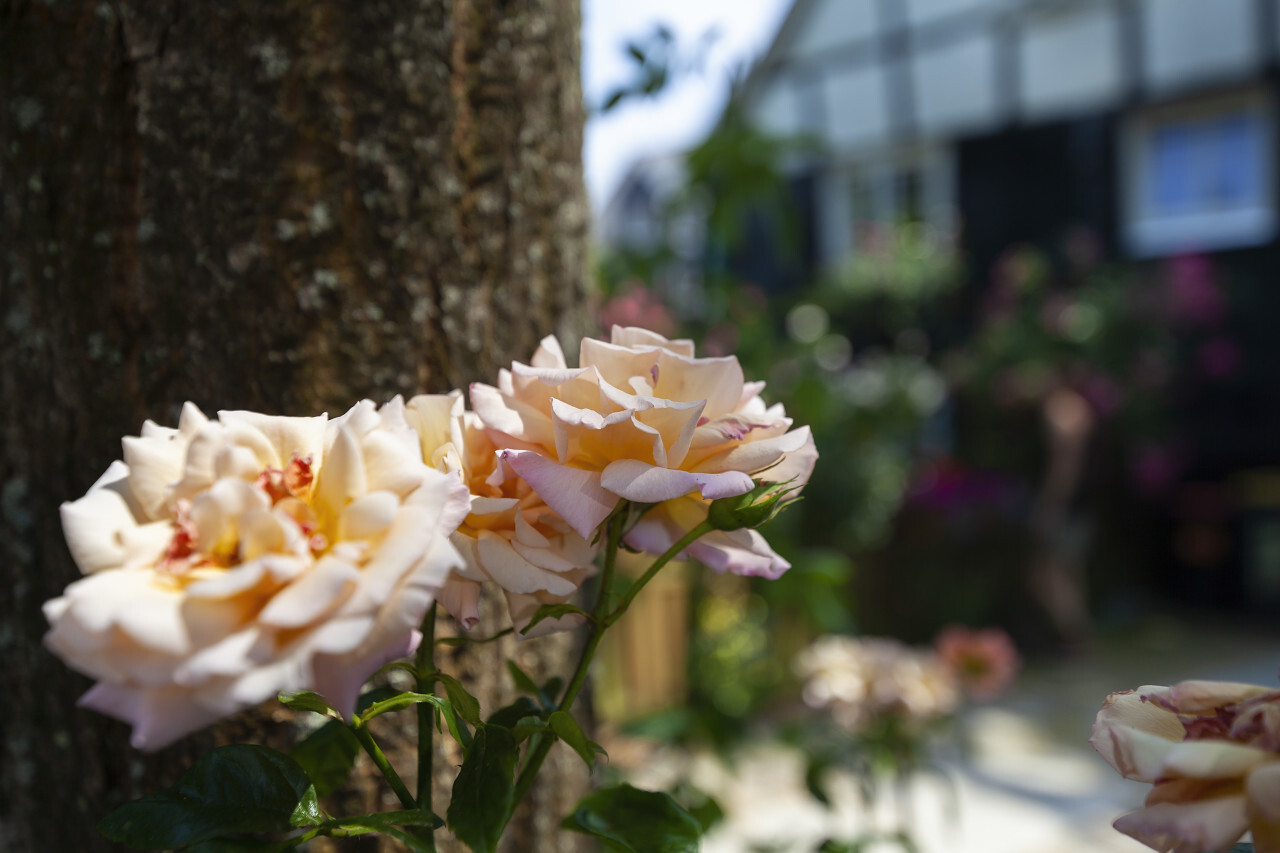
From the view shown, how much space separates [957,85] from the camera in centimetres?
729

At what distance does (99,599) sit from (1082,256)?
6.86m

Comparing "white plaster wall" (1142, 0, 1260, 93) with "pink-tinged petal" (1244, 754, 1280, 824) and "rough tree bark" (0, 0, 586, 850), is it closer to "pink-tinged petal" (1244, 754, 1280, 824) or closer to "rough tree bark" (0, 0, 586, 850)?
"rough tree bark" (0, 0, 586, 850)

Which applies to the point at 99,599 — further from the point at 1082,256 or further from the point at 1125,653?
the point at 1082,256

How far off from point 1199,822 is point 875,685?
5.20ft

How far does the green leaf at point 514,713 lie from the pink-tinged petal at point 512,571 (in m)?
0.11

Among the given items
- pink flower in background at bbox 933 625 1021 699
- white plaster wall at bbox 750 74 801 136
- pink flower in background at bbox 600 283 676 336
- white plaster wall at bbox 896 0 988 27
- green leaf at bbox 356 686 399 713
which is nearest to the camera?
green leaf at bbox 356 686 399 713

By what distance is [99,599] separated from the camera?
13.1 inches

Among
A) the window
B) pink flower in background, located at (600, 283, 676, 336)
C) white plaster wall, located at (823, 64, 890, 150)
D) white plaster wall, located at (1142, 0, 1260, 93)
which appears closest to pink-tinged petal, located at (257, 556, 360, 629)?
pink flower in background, located at (600, 283, 676, 336)

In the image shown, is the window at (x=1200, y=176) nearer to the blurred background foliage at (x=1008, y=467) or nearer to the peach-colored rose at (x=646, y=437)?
the blurred background foliage at (x=1008, y=467)

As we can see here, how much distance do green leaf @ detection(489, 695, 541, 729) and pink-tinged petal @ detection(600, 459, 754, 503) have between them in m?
0.16

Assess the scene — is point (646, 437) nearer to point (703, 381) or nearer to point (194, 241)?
point (703, 381)

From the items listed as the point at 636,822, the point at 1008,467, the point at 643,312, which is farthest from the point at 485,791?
the point at 1008,467

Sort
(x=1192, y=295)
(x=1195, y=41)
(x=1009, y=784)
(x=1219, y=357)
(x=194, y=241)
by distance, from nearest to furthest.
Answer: (x=194, y=241), (x=1009, y=784), (x=1192, y=295), (x=1219, y=357), (x=1195, y=41)

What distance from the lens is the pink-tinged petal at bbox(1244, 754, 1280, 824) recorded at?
0.36m
